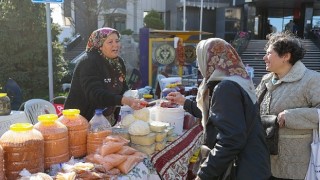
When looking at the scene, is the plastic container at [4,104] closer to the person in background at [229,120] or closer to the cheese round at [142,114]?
the cheese round at [142,114]

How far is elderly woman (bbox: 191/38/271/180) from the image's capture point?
1838 mm

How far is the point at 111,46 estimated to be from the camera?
3041mm

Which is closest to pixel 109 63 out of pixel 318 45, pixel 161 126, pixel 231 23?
pixel 161 126

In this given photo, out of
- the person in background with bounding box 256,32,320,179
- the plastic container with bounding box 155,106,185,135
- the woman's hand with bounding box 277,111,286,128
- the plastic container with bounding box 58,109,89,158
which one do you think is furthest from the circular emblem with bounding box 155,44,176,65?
the plastic container with bounding box 58,109,89,158

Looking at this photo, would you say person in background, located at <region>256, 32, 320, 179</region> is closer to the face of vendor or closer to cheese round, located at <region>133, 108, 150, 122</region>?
cheese round, located at <region>133, 108, 150, 122</region>

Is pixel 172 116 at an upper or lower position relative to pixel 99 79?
lower

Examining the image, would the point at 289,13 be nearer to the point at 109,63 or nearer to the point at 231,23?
the point at 231,23

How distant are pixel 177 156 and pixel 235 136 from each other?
0.97 meters

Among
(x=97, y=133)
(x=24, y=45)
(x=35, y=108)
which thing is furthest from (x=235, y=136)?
(x=24, y=45)

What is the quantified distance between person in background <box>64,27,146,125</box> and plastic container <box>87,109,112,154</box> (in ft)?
1.41

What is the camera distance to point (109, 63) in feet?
10.2

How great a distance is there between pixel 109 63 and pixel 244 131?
1.64 meters

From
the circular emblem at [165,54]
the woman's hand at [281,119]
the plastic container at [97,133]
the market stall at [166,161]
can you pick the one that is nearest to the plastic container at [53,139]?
the market stall at [166,161]

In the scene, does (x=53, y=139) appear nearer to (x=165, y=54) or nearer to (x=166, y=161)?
(x=166, y=161)
